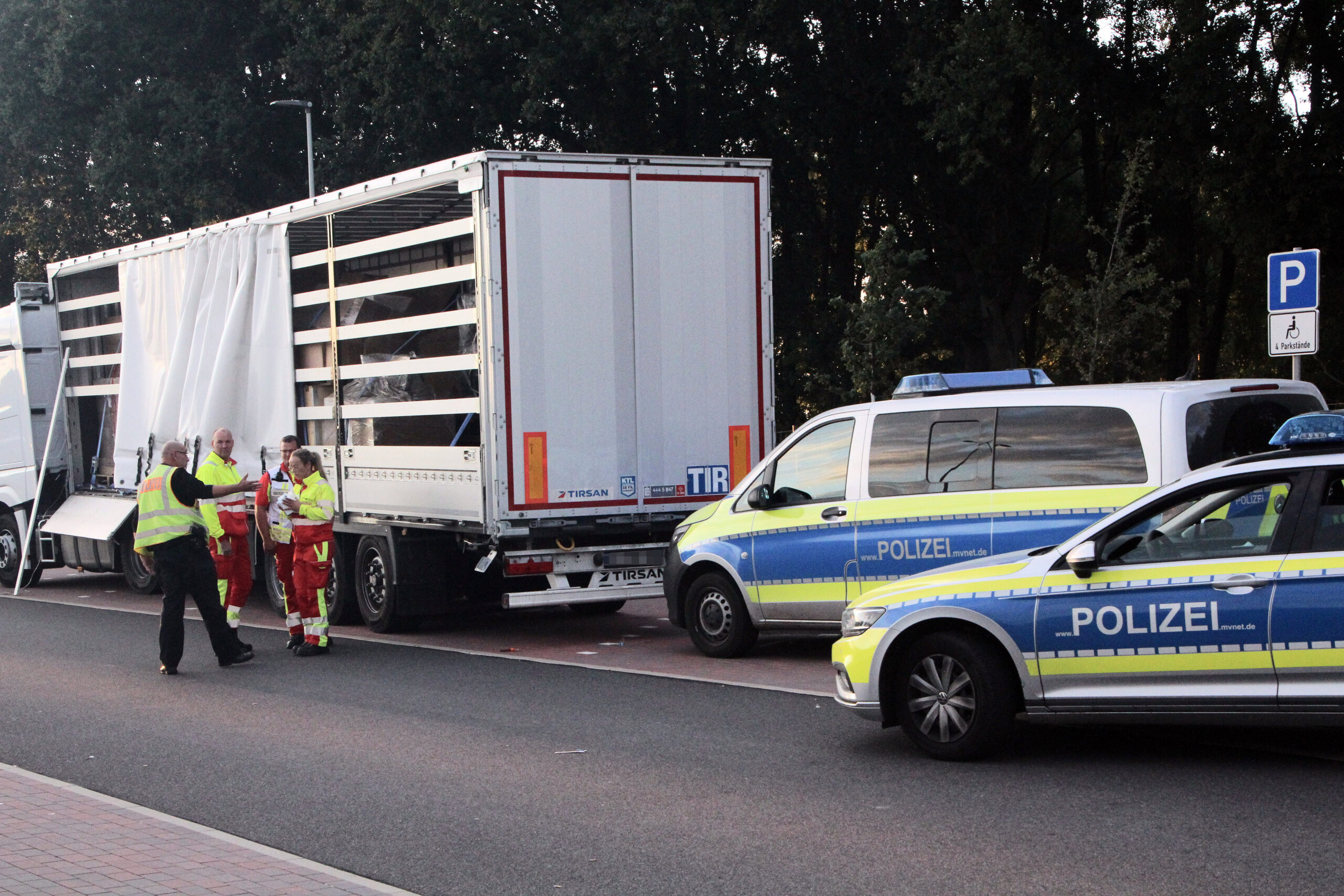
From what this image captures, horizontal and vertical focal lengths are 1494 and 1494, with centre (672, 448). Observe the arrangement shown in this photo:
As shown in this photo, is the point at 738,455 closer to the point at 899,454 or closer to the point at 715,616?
the point at 715,616

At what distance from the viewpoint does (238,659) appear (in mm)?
11781

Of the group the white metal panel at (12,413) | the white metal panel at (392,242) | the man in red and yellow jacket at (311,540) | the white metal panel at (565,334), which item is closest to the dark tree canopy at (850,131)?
the white metal panel at (565,334)

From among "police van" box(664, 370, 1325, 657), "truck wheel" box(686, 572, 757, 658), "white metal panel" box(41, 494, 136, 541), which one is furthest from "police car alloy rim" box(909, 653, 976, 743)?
"white metal panel" box(41, 494, 136, 541)

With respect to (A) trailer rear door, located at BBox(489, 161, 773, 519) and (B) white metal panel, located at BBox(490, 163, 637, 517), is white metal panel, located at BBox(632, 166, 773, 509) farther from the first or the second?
(B) white metal panel, located at BBox(490, 163, 637, 517)

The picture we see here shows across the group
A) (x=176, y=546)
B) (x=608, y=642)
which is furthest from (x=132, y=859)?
(x=608, y=642)

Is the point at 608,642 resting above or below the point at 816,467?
below

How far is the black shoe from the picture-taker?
11688mm

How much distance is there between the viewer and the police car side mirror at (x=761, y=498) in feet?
35.3

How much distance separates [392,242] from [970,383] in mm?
5323

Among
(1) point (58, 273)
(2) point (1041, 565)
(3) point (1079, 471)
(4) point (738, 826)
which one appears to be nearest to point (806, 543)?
(3) point (1079, 471)

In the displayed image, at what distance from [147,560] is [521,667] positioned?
7.94m

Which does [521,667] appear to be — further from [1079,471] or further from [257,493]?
[1079,471]

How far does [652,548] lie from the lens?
12336 millimetres

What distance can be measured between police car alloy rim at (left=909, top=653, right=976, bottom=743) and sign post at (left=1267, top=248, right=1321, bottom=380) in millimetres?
5724
